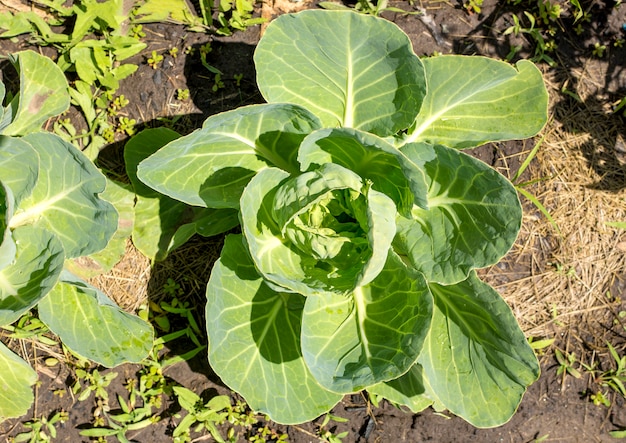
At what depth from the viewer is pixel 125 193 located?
3402 millimetres

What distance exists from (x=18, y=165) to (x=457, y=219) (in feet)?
6.51

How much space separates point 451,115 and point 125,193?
1789mm

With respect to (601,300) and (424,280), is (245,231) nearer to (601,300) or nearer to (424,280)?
(424,280)

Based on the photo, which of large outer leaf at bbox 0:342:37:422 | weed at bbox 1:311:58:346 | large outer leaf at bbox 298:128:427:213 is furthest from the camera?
weed at bbox 1:311:58:346

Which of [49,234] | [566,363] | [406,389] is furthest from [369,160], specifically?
[566,363]

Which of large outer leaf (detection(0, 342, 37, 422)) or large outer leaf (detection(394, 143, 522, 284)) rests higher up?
large outer leaf (detection(394, 143, 522, 284))

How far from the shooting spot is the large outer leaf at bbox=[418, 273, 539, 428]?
2.61 meters

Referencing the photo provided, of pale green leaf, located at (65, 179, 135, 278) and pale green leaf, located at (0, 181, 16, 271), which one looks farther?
pale green leaf, located at (65, 179, 135, 278)

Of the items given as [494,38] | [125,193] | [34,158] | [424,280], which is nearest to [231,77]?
[125,193]

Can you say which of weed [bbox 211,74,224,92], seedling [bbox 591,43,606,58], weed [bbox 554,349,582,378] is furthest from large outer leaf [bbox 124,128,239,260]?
seedling [bbox 591,43,606,58]

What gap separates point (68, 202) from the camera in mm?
2965

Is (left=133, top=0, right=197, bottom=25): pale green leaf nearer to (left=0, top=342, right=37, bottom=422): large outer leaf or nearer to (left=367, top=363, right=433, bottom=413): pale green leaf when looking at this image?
(left=0, top=342, right=37, bottom=422): large outer leaf

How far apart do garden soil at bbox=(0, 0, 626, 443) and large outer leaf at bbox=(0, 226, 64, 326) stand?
2.59 feet

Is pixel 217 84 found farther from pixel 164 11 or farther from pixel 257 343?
pixel 257 343
